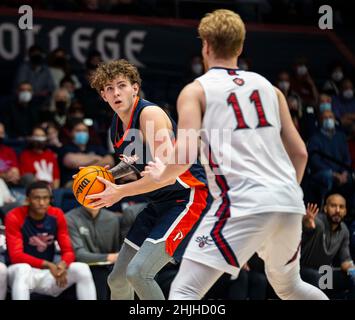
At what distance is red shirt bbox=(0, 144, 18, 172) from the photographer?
9312mm

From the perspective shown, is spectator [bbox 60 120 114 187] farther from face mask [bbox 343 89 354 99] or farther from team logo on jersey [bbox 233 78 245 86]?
team logo on jersey [bbox 233 78 245 86]

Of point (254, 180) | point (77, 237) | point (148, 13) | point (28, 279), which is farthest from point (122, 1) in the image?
point (254, 180)

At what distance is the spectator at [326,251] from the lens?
318 inches

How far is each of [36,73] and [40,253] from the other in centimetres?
410

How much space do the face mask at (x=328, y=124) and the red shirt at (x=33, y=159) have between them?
335 centimetres

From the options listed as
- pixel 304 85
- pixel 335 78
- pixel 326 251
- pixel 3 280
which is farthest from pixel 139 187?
pixel 335 78

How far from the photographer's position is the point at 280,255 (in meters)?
4.08

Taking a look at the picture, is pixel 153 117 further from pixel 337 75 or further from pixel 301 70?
pixel 337 75

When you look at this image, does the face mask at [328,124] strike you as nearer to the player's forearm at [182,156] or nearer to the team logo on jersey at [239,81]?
the team logo on jersey at [239,81]

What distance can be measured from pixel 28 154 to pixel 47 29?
9.02 feet

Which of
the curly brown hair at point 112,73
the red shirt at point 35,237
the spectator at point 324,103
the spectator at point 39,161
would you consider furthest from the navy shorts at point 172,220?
the spectator at point 324,103

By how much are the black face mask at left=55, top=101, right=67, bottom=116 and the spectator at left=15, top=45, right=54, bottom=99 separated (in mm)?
464

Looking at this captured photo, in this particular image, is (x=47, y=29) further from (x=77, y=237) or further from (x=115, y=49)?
(x=77, y=237)

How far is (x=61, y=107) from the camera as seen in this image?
10633 mm
